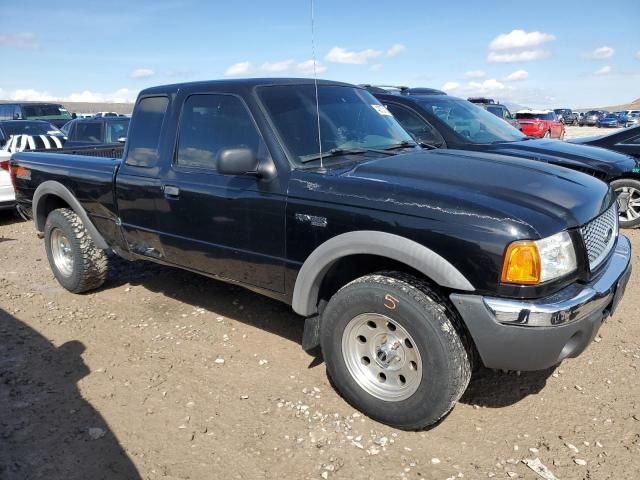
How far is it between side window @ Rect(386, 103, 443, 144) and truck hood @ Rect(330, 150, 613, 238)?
306 cm

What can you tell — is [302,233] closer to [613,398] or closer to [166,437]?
[166,437]

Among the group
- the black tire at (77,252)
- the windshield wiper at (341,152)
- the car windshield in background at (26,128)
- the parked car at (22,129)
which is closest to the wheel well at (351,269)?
the windshield wiper at (341,152)

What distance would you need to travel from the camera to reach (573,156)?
258 inches

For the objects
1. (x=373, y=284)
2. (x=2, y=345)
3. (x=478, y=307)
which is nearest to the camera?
(x=478, y=307)

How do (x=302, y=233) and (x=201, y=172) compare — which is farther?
(x=201, y=172)

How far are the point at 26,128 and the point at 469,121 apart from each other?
1079 cm

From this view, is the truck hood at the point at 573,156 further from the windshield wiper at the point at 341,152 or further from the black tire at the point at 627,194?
the windshield wiper at the point at 341,152

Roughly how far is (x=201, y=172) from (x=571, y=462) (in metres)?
2.87

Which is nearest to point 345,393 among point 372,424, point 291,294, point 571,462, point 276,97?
point 372,424

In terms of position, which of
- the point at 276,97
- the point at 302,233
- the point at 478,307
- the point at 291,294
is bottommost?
the point at 291,294

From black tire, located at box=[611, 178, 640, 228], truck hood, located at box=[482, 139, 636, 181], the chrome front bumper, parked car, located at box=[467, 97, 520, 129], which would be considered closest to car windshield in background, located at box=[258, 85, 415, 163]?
the chrome front bumper

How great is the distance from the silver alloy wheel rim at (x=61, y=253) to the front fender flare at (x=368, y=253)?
3.14 m

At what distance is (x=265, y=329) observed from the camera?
4.39 m

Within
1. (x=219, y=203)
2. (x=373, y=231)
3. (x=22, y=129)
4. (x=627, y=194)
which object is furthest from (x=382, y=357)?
(x=22, y=129)
